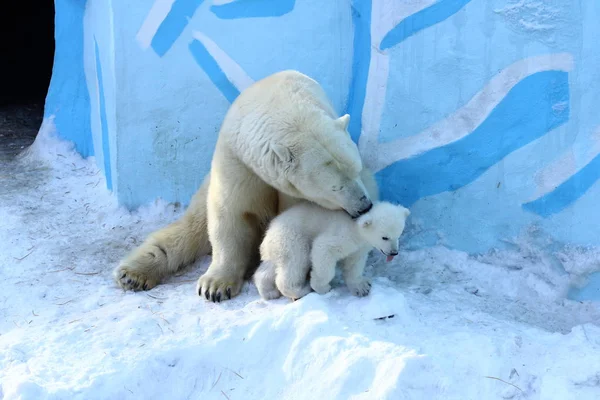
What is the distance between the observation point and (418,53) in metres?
3.53

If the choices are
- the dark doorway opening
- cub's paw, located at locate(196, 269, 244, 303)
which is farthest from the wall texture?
the dark doorway opening

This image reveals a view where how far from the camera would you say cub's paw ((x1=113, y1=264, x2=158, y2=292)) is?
11.6 feet

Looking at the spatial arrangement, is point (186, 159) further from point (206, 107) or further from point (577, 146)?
point (577, 146)

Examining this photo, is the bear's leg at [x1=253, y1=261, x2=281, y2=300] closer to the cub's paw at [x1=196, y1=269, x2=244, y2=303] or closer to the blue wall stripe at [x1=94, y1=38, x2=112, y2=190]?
the cub's paw at [x1=196, y1=269, x2=244, y2=303]

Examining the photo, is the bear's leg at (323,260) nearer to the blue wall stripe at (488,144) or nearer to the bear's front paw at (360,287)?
the bear's front paw at (360,287)

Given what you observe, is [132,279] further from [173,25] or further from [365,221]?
[173,25]

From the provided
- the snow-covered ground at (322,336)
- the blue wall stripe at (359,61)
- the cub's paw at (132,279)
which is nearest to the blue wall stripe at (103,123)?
the snow-covered ground at (322,336)

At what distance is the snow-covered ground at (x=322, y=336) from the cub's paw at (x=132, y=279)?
5 centimetres

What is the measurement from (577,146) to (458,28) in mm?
790

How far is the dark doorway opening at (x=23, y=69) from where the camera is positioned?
21.6 ft

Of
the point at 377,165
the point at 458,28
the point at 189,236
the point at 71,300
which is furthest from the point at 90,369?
the point at 458,28

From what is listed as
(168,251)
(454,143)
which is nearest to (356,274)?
(454,143)

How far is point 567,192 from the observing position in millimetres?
3246

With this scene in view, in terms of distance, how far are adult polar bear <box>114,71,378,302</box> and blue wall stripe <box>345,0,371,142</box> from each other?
1.38ft
